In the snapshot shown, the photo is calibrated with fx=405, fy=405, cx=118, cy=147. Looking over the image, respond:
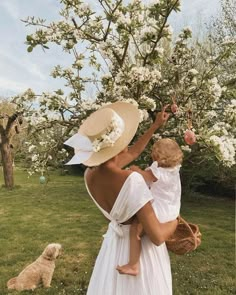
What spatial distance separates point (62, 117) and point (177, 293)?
3257mm

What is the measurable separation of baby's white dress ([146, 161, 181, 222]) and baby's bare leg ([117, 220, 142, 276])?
170 mm

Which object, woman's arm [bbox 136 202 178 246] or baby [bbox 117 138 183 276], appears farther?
baby [bbox 117 138 183 276]

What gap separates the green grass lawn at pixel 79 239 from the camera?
6.66m

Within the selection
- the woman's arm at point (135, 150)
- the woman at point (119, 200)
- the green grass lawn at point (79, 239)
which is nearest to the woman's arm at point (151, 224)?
the woman at point (119, 200)

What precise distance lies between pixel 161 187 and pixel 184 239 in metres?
0.39

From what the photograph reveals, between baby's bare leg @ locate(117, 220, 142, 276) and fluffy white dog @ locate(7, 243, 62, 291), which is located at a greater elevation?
baby's bare leg @ locate(117, 220, 142, 276)

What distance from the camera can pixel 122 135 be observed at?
2.75 meters

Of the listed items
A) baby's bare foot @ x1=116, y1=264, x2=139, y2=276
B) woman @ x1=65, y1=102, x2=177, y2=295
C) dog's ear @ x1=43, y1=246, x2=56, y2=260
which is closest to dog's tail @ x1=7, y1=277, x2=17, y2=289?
dog's ear @ x1=43, y1=246, x2=56, y2=260

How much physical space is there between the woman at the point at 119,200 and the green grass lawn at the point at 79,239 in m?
3.48

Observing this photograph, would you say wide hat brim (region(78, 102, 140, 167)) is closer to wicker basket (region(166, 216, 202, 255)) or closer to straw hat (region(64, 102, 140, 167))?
straw hat (region(64, 102, 140, 167))

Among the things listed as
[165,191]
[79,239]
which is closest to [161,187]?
[165,191]

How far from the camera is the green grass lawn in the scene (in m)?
6.66

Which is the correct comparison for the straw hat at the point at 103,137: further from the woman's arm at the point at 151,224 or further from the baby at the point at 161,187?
the woman's arm at the point at 151,224

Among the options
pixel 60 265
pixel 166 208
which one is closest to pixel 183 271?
pixel 60 265
